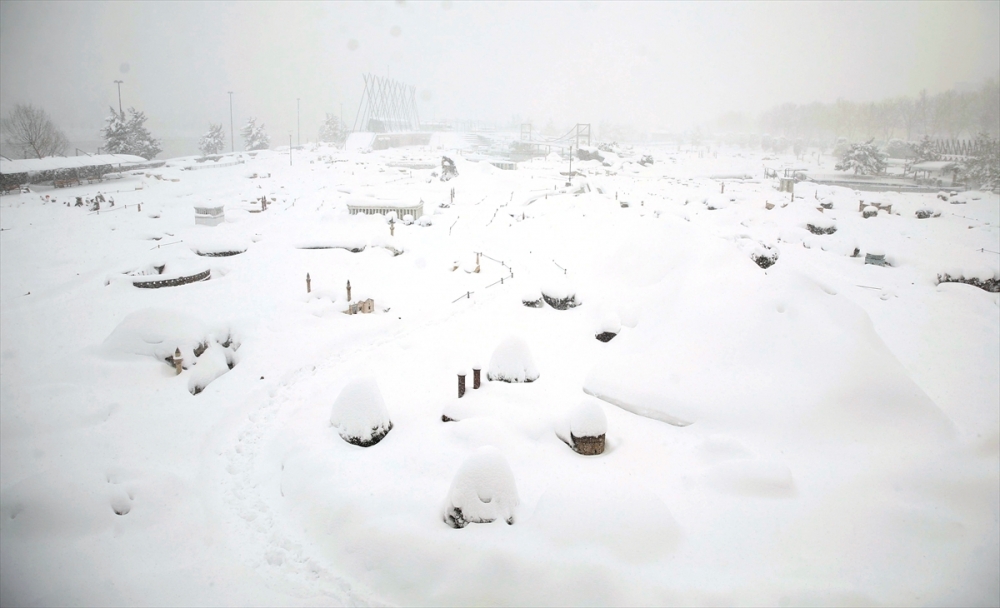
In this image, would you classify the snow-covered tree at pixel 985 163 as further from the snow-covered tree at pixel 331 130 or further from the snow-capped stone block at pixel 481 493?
the snow-covered tree at pixel 331 130

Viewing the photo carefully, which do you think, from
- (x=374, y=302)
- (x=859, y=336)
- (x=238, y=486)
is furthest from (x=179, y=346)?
(x=859, y=336)

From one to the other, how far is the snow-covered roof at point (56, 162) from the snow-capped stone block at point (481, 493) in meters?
36.6

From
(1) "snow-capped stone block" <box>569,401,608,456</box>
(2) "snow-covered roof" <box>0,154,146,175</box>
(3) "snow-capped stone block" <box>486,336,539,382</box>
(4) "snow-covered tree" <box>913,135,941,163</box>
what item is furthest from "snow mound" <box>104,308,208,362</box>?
(4) "snow-covered tree" <box>913,135,941,163</box>

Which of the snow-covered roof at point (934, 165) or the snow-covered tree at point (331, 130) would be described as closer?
the snow-covered roof at point (934, 165)

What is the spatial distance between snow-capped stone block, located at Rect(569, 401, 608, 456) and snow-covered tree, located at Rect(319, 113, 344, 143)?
391ft

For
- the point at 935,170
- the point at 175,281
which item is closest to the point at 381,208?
the point at 175,281

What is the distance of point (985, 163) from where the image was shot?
145 ft

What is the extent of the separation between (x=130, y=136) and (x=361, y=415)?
7271 cm

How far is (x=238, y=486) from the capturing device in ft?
28.3

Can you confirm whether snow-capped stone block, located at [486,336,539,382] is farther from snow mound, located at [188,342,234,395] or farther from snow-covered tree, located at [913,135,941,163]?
snow-covered tree, located at [913,135,941,163]

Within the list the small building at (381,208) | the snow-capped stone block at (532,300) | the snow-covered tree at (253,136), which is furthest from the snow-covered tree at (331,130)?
the snow-capped stone block at (532,300)

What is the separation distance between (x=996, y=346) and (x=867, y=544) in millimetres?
12864

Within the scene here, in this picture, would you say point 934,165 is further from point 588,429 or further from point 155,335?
point 155,335

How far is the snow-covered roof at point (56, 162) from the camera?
114 feet
